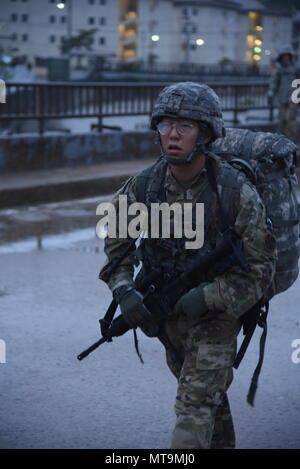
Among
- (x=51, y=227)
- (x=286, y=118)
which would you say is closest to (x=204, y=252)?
(x=51, y=227)

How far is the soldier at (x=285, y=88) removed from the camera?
1644cm

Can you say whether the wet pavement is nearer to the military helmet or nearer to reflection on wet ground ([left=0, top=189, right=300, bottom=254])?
reflection on wet ground ([left=0, top=189, right=300, bottom=254])

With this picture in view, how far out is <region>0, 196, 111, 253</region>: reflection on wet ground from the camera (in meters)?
8.94

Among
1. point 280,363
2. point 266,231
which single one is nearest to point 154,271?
point 266,231

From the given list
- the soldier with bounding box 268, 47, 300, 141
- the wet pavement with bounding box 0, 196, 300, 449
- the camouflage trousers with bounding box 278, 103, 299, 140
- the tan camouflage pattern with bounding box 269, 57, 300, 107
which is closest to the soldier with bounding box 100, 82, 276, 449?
the wet pavement with bounding box 0, 196, 300, 449

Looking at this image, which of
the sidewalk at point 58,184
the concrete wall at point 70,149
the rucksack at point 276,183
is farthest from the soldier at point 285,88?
the rucksack at point 276,183

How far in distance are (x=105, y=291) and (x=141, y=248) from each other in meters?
3.59

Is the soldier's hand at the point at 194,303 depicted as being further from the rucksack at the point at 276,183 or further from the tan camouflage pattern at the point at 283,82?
the tan camouflage pattern at the point at 283,82

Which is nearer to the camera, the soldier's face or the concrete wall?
the soldier's face

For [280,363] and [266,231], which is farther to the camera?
[280,363]

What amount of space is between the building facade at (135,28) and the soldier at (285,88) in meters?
97.6

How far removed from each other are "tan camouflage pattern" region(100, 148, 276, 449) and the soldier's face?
0.41 feet

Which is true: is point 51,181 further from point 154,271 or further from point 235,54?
point 235,54

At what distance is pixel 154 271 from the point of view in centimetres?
348
